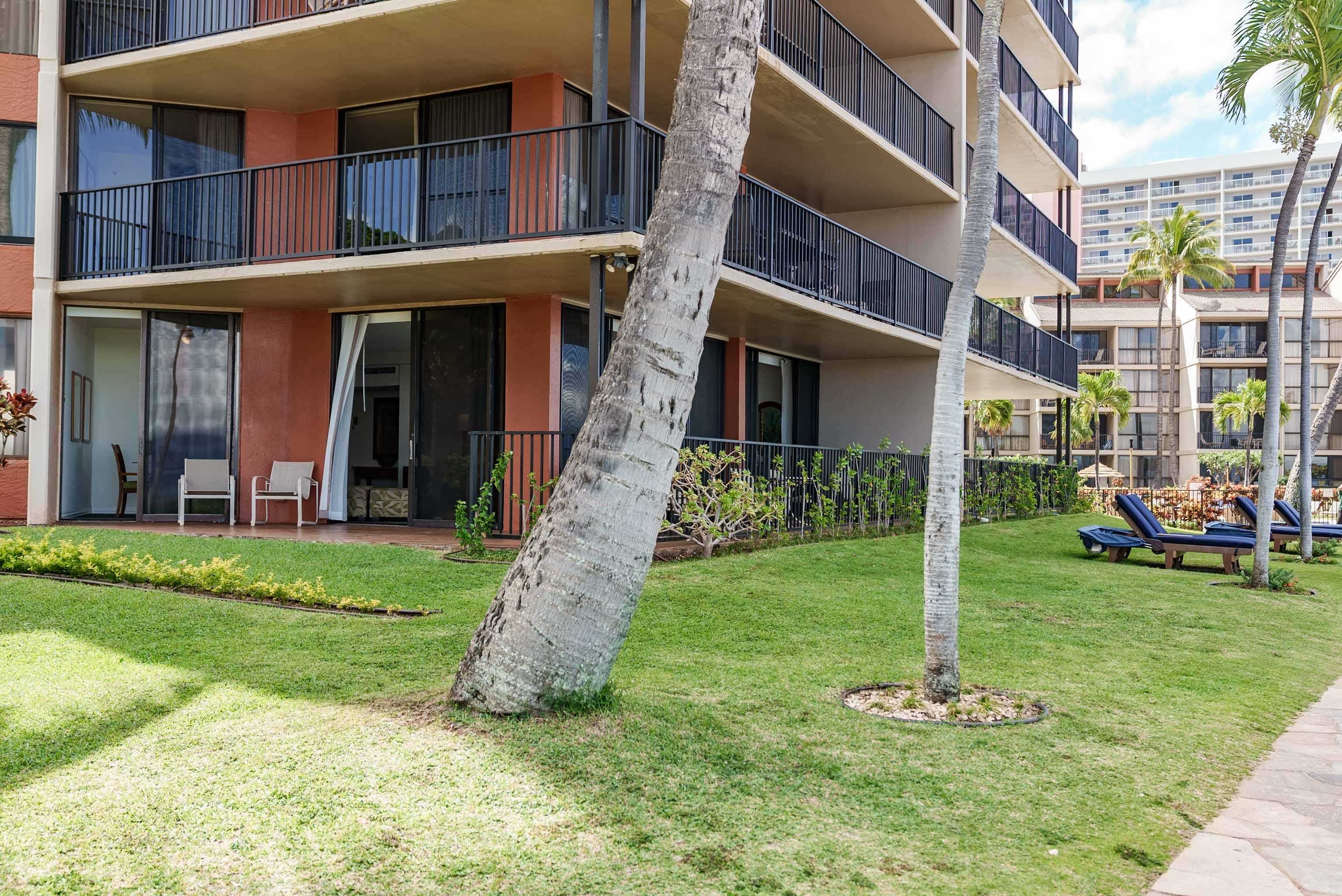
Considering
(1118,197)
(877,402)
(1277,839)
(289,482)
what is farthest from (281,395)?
(1118,197)

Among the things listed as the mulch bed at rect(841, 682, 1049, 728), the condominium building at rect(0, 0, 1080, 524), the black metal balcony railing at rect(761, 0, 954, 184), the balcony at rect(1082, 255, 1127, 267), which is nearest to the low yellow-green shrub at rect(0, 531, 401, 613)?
the mulch bed at rect(841, 682, 1049, 728)

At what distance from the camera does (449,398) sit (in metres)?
14.0

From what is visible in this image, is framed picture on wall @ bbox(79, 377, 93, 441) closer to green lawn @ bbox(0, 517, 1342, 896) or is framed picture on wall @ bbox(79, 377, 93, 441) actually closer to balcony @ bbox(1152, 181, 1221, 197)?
green lawn @ bbox(0, 517, 1342, 896)

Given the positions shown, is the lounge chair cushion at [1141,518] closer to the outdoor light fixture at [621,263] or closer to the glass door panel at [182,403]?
the outdoor light fixture at [621,263]

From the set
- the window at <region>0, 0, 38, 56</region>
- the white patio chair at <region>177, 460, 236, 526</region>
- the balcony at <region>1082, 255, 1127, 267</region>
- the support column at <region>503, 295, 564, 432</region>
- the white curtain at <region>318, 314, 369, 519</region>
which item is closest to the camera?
the support column at <region>503, 295, 564, 432</region>

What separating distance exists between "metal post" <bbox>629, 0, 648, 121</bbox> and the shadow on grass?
296 inches

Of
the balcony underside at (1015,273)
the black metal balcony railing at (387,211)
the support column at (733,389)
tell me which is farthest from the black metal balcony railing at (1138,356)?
the black metal balcony railing at (387,211)

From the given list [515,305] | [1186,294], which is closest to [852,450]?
[515,305]

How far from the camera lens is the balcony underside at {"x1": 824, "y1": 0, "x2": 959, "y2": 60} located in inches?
708

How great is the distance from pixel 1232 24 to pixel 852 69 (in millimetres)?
5443

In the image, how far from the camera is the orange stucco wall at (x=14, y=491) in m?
14.0

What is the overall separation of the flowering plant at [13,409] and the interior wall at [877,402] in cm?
1365

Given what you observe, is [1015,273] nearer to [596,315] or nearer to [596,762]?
[596,315]

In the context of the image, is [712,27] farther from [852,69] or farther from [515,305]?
[852,69]
